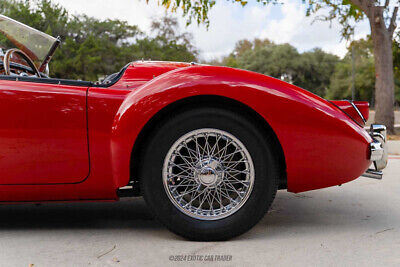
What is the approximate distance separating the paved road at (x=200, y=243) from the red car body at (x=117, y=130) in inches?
12.1

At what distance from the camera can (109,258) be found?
2344 mm

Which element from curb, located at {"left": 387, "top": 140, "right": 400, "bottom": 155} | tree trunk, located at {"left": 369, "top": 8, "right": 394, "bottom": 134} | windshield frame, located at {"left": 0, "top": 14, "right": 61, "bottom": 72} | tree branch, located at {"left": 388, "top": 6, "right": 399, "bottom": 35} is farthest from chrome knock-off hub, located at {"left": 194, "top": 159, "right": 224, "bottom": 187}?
tree branch, located at {"left": 388, "top": 6, "right": 399, "bottom": 35}

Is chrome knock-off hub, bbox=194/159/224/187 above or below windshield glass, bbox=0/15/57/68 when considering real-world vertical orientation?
below

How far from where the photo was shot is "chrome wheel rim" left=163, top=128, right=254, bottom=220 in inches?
102

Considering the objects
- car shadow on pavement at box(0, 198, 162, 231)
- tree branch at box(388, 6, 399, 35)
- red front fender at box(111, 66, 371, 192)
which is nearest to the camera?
red front fender at box(111, 66, 371, 192)

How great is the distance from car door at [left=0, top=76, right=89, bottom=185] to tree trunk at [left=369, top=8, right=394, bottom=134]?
1050cm

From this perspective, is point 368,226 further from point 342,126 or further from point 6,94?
point 6,94

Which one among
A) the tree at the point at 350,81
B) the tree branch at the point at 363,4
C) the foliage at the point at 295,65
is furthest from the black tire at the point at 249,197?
the tree at the point at 350,81

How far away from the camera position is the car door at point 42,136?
261 cm

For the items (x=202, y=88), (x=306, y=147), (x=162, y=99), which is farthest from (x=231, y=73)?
(x=306, y=147)

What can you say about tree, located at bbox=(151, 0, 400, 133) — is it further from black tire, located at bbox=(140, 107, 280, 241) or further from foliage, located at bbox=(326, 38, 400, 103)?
foliage, located at bbox=(326, 38, 400, 103)

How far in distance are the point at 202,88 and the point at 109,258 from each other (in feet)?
3.60

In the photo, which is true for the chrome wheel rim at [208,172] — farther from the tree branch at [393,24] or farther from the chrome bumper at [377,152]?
the tree branch at [393,24]

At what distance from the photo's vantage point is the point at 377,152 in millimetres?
2717
